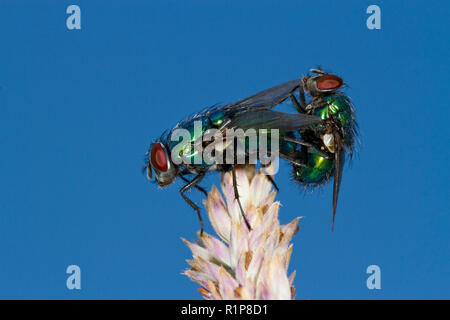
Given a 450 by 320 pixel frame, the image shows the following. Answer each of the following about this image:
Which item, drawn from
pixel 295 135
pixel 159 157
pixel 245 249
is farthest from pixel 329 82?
pixel 245 249

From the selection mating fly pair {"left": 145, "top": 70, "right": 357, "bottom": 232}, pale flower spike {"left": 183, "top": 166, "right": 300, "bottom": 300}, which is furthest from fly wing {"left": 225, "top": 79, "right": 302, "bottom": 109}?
pale flower spike {"left": 183, "top": 166, "right": 300, "bottom": 300}

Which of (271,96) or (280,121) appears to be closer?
(280,121)

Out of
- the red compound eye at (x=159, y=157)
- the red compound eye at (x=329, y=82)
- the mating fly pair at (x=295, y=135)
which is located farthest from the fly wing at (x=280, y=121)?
the red compound eye at (x=159, y=157)

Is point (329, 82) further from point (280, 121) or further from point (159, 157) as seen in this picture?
point (159, 157)
